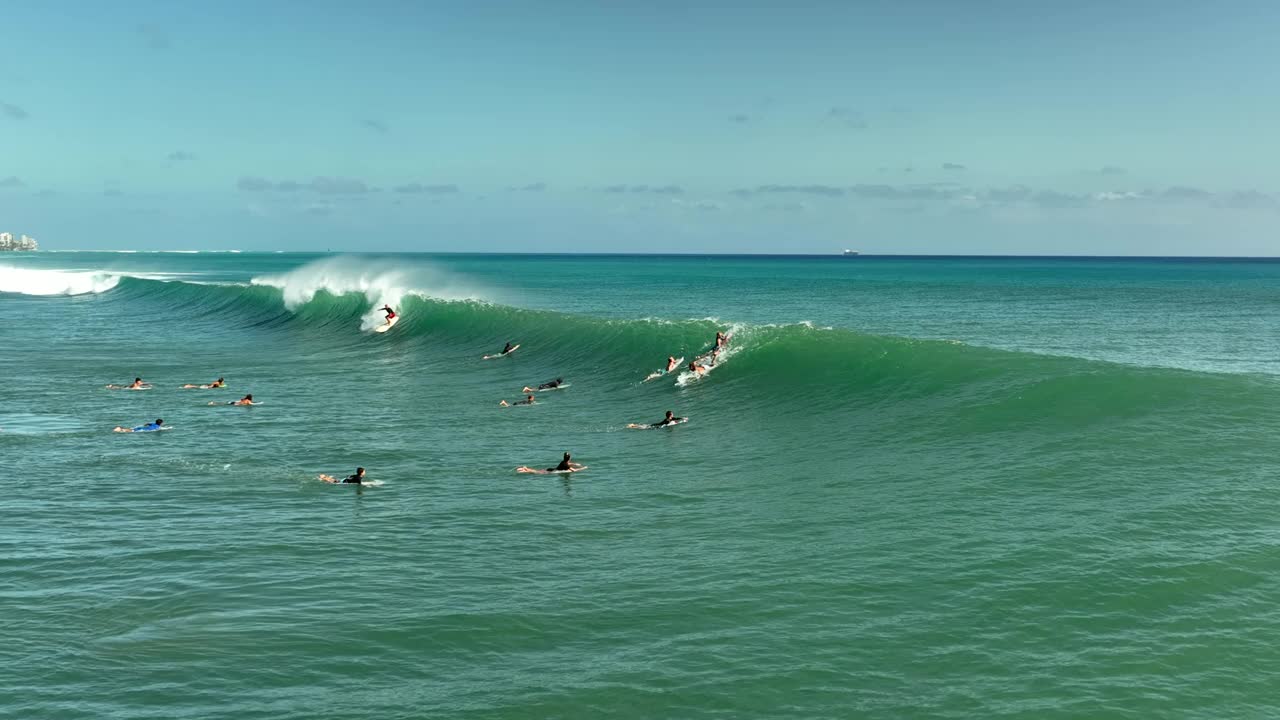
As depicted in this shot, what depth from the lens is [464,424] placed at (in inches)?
1198

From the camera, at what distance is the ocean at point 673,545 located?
40.7 feet

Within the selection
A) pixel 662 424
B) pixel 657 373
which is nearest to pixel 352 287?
pixel 657 373

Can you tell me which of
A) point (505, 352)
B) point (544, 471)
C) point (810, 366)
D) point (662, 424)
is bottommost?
point (544, 471)

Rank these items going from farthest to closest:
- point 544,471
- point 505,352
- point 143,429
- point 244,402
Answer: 1. point 505,352
2. point 244,402
3. point 143,429
4. point 544,471

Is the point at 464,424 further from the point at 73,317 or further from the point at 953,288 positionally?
the point at 953,288

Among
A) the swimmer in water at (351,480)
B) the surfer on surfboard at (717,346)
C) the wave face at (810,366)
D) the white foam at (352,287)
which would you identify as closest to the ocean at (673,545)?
the wave face at (810,366)

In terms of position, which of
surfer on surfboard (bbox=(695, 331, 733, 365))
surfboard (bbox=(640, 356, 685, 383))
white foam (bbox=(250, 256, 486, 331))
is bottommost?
surfboard (bbox=(640, 356, 685, 383))

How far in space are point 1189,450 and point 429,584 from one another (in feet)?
54.2

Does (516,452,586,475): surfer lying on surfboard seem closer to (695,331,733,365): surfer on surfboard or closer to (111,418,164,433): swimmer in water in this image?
(111,418,164,433): swimmer in water

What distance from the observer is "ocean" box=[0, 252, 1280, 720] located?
12.4 meters

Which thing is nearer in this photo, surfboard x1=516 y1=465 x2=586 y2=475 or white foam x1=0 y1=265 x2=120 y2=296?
surfboard x1=516 y1=465 x2=586 y2=475

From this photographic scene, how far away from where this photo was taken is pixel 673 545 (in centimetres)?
1766

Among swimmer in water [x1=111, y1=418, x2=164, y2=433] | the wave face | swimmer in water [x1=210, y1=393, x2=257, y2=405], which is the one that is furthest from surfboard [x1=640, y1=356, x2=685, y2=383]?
swimmer in water [x1=111, y1=418, x2=164, y2=433]

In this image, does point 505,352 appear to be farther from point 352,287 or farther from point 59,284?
point 59,284
